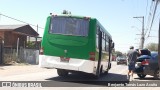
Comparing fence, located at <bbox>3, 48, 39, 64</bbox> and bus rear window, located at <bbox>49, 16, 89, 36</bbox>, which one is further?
fence, located at <bbox>3, 48, 39, 64</bbox>

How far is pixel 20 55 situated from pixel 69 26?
22.3 m

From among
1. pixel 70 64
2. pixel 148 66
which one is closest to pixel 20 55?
pixel 148 66

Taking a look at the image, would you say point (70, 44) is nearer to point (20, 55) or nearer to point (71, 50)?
point (71, 50)

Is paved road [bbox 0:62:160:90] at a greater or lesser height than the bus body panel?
lesser

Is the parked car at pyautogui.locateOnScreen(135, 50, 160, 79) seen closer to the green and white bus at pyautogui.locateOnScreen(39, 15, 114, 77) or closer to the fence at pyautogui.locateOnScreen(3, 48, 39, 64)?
the green and white bus at pyautogui.locateOnScreen(39, 15, 114, 77)

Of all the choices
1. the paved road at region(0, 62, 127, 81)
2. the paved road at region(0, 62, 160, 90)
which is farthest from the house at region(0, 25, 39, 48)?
the paved road at region(0, 62, 160, 90)

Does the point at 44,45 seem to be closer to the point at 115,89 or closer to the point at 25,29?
the point at 115,89

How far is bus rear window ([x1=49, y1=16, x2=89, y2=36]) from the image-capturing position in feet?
54.9

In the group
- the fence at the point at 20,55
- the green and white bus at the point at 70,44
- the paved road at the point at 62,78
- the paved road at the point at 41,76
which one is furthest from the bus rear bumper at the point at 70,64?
the fence at the point at 20,55

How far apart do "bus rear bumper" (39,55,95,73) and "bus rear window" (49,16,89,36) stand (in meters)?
1.23

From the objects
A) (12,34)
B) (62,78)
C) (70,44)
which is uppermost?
(12,34)

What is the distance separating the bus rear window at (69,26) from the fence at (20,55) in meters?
18.4

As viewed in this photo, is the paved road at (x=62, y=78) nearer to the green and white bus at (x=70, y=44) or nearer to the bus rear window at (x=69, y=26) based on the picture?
the green and white bus at (x=70, y=44)

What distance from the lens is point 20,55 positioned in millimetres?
38344
